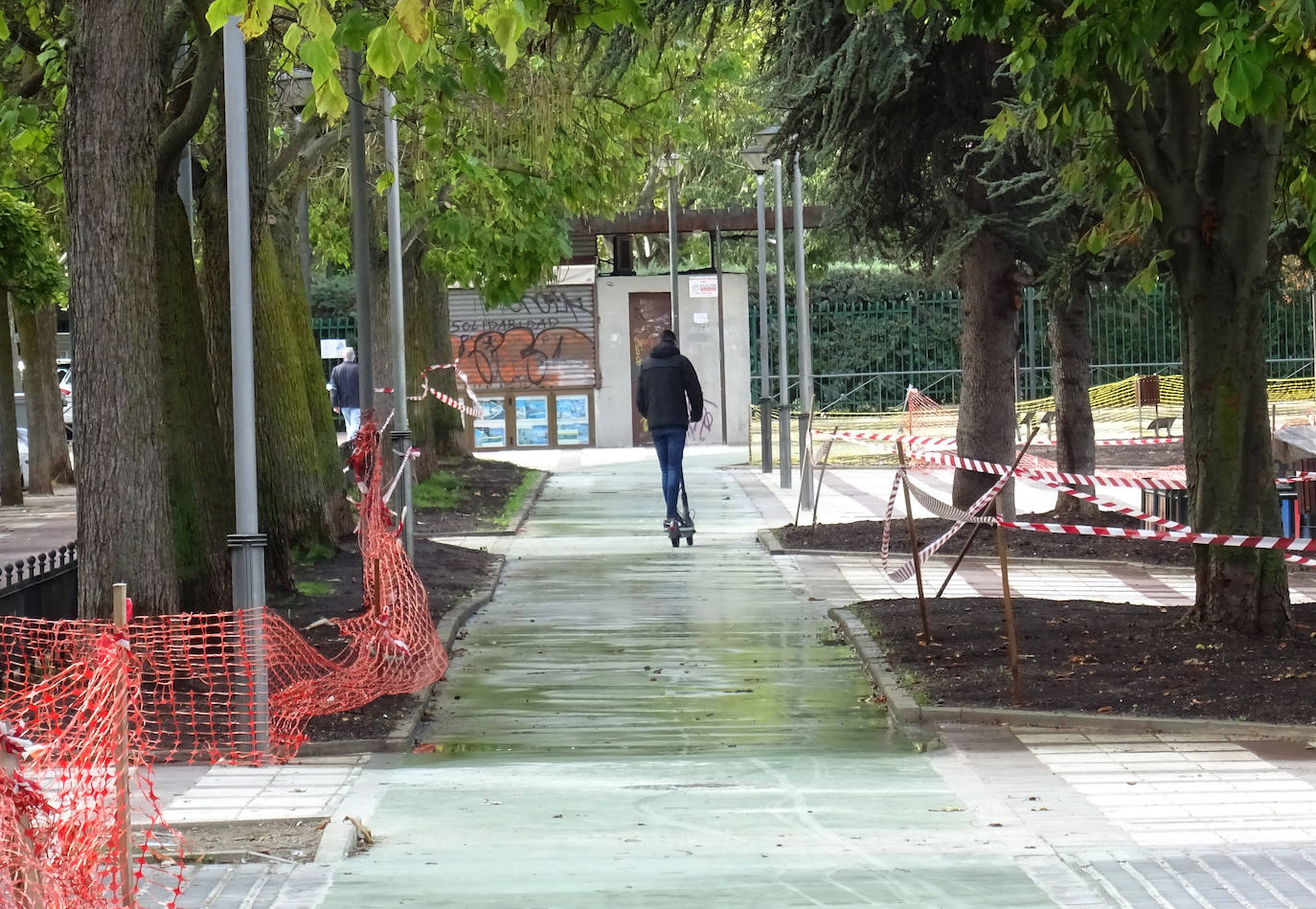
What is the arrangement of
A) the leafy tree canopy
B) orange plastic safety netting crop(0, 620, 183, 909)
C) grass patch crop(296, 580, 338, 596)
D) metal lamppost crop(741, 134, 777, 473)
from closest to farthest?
orange plastic safety netting crop(0, 620, 183, 909) → grass patch crop(296, 580, 338, 596) → the leafy tree canopy → metal lamppost crop(741, 134, 777, 473)

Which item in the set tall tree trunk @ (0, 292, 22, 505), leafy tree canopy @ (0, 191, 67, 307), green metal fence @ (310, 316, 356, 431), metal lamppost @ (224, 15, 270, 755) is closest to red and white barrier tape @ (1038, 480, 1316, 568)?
metal lamppost @ (224, 15, 270, 755)

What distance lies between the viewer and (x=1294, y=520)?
14.9m

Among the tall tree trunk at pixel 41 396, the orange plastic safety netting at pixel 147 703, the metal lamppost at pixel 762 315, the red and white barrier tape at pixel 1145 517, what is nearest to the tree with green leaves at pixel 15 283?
the tall tree trunk at pixel 41 396

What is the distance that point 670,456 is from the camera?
56.0 feet

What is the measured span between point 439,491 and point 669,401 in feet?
20.4

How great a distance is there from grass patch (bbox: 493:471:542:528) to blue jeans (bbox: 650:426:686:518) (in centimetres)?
303

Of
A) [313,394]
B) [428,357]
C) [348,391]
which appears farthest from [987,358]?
[348,391]

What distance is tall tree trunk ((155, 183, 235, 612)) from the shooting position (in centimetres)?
1066

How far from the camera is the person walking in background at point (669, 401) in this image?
17.1m

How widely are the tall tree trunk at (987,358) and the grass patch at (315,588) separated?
6448 mm

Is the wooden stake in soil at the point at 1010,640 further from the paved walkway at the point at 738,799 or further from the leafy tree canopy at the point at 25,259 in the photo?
the leafy tree canopy at the point at 25,259

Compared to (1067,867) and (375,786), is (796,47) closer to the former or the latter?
(375,786)

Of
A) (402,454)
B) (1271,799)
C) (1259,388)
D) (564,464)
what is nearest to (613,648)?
(402,454)

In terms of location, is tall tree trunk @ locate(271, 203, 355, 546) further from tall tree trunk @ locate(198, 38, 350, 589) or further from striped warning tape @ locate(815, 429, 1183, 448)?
striped warning tape @ locate(815, 429, 1183, 448)
